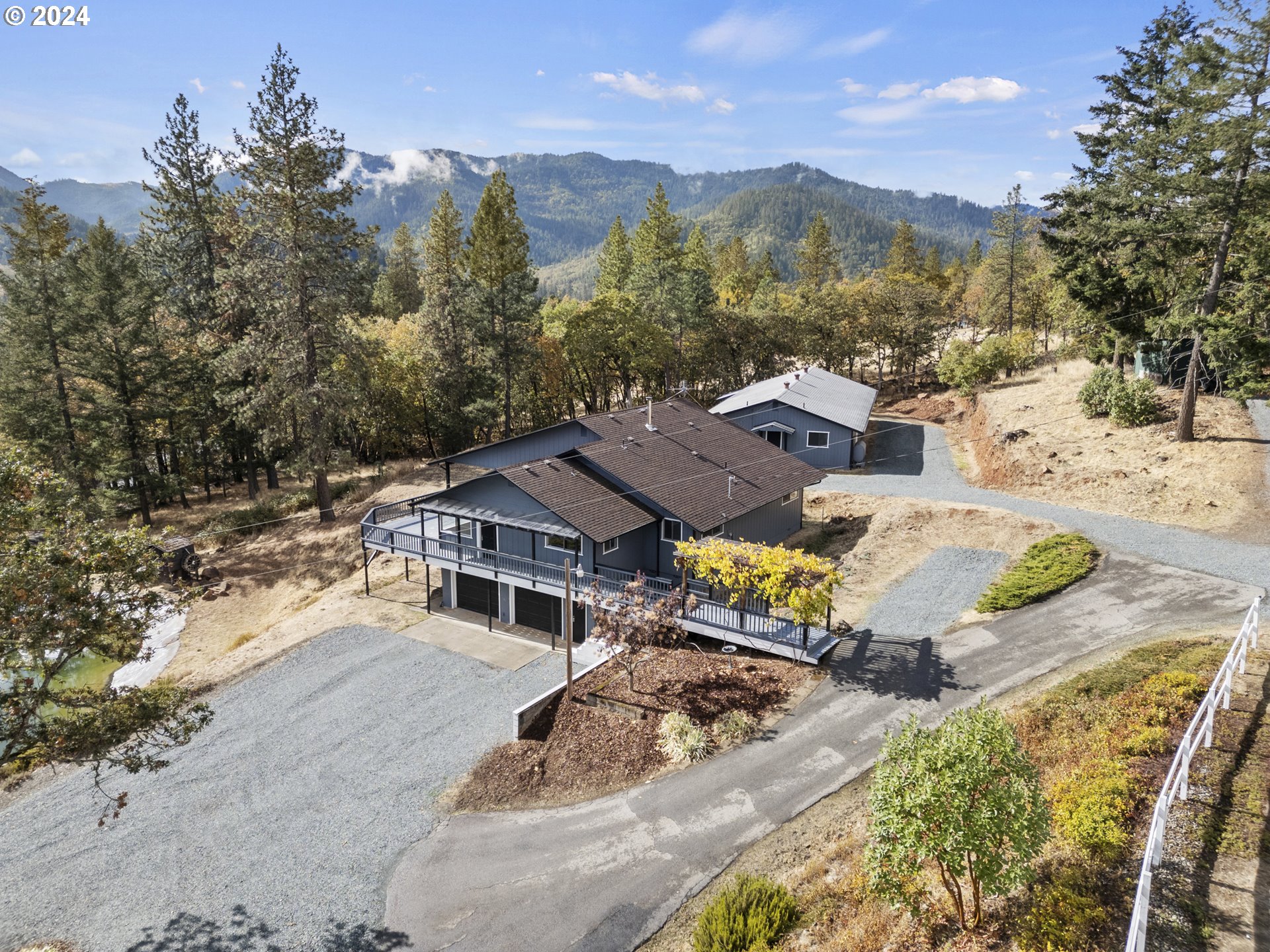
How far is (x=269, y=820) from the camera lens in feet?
50.9

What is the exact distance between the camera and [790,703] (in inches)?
679

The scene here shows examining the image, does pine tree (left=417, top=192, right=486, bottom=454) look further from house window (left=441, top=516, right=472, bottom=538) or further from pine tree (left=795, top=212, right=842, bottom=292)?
pine tree (left=795, top=212, right=842, bottom=292)

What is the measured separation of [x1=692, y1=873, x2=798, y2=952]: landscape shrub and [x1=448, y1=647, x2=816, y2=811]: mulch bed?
4672 mm

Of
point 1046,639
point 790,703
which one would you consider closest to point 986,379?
point 1046,639

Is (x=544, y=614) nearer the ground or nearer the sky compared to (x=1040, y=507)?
nearer the ground

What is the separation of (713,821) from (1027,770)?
23.3 feet

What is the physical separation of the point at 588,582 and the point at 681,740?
787cm

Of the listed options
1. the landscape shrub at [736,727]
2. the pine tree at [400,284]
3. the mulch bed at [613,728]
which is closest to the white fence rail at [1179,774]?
the landscape shrub at [736,727]

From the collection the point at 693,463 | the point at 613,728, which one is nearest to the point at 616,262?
the point at 693,463

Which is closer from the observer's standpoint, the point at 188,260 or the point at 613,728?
the point at 613,728

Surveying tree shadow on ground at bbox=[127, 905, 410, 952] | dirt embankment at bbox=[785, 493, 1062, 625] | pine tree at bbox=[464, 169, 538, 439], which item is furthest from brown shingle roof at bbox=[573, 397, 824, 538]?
pine tree at bbox=[464, 169, 538, 439]

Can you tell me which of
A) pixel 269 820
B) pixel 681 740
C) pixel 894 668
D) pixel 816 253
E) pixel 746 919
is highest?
pixel 816 253

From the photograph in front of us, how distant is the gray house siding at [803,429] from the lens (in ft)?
138

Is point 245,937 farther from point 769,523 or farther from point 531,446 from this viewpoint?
point 769,523
